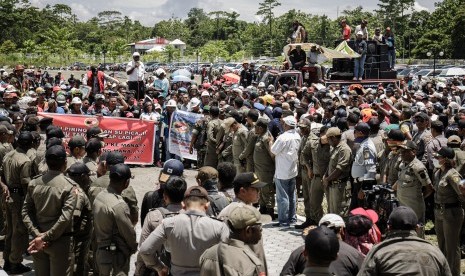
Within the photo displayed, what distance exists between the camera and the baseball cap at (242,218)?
15.8 ft

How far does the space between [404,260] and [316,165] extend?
557 cm

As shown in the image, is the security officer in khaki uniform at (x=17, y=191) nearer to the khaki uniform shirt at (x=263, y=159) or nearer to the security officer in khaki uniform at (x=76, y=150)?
the security officer in khaki uniform at (x=76, y=150)

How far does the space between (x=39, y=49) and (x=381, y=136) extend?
6677 cm

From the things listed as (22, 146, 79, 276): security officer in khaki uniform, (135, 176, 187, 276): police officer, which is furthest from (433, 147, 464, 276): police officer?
(22, 146, 79, 276): security officer in khaki uniform

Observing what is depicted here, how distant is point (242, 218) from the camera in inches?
190

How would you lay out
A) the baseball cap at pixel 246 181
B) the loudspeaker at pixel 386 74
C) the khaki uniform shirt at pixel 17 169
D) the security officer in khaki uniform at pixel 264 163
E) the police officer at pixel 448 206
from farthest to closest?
the loudspeaker at pixel 386 74 → the security officer in khaki uniform at pixel 264 163 → the khaki uniform shirt at pixel 17 169 → the police officer at pixel 448 206 → the baseball cap at pixel 246 181

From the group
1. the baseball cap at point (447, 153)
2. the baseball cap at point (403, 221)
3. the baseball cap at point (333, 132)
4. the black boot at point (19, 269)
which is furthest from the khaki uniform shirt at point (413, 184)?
the black boot at point (19, 269)

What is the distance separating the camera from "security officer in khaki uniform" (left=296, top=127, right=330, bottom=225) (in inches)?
406

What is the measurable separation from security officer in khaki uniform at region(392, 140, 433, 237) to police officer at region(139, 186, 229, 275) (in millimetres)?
3808

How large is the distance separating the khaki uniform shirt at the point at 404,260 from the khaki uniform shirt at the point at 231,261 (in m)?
0.87

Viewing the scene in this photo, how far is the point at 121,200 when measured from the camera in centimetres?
636

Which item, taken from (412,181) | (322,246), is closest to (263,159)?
(412,181)

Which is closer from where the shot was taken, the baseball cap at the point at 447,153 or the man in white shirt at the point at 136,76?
the baseball cap at the point at 447,153

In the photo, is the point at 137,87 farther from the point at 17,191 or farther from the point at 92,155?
the point at 92,155
